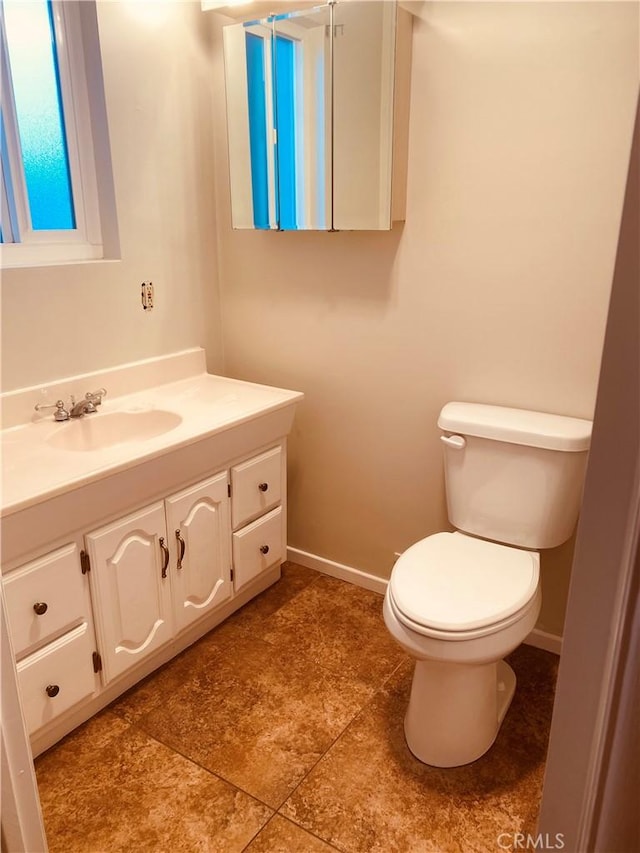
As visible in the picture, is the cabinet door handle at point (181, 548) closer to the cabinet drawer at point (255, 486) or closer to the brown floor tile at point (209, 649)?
the cabinet drawer at point (255, 486)

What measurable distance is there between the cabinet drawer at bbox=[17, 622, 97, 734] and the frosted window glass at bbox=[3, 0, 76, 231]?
125 centimetres

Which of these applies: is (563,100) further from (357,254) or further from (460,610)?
(460,610)

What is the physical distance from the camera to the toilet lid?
5.05 feet

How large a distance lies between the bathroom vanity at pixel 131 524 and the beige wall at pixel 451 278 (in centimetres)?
25

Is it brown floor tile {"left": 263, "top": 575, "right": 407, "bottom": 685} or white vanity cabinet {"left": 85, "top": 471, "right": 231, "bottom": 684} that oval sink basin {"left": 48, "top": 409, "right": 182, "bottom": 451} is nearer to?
white vanity cabinet {"left": 85, "top": 471, "right": 231, "bottom": 684}

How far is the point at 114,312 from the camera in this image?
2.09 meters

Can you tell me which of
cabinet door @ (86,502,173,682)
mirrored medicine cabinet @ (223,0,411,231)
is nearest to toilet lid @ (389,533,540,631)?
cabinet door @ (86,502,173,682)

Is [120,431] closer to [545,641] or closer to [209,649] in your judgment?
[209,649]

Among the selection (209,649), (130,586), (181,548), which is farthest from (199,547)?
(209,649)

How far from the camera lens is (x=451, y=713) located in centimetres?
166

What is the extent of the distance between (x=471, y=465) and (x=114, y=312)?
49.4 inches

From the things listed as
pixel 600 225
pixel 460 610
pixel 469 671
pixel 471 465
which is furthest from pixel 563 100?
pixel 469 671

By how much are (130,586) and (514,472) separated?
3.74 ft

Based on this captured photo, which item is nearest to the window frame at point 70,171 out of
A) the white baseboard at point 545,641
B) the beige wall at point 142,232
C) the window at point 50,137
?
the window at point 50,137
